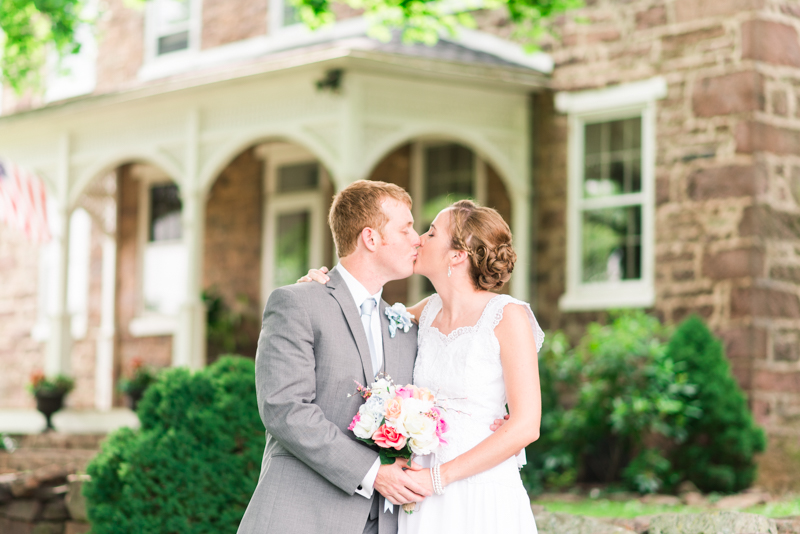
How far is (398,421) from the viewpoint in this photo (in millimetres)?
2998

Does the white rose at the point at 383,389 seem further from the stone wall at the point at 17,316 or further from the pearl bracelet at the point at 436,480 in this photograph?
the stone wall at the point at 17,316

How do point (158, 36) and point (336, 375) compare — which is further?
point (158, 36)

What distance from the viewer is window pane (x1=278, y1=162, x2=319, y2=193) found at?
12.3 metres

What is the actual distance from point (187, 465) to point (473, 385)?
2264 millimetres

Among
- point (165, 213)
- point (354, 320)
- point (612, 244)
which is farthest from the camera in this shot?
point (165, 213)

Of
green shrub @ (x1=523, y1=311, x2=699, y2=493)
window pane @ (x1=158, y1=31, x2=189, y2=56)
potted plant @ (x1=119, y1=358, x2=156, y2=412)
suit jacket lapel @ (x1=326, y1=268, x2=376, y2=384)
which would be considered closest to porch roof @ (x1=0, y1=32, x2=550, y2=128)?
window pane @ (x1=158, y1=31, x2=189, y2=56)

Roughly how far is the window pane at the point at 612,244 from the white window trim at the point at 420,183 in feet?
4.45

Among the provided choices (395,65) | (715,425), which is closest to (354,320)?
(715,425)

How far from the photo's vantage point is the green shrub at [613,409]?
8242mm

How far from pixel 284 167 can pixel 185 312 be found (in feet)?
10.2

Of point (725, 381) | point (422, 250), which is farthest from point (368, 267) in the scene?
point (725, 381)

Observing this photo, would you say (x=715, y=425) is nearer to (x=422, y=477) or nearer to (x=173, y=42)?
(x=422, y=477)

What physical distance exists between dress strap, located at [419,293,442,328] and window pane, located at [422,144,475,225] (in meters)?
7.31

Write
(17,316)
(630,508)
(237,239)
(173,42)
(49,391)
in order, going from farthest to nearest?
(17,316) → (173,42) → (237,239) → (49,391) → (630,508)
